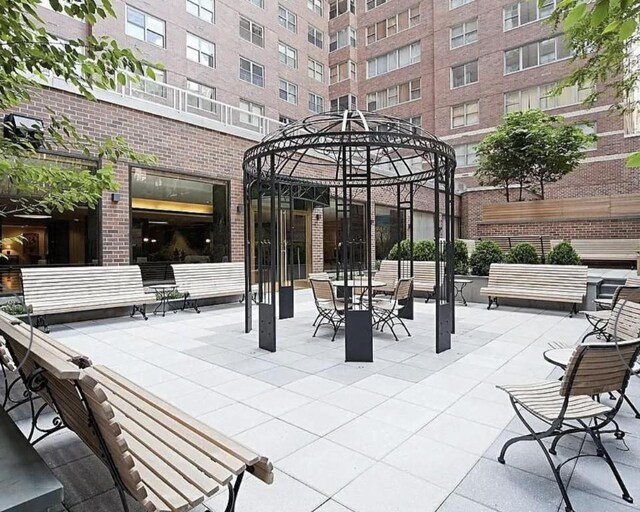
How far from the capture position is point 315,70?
2656 cm

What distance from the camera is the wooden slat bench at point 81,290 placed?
7020mm

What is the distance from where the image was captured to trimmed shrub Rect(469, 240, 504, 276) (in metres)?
10.7

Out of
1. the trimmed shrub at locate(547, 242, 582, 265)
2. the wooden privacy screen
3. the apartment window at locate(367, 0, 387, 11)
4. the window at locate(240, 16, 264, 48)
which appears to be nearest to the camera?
the trimmed shrub at locate(547, 242, 582, 265)

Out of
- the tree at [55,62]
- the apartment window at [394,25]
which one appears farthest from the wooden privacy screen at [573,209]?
the apartment window at [394,25]

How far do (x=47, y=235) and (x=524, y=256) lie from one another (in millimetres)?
11009

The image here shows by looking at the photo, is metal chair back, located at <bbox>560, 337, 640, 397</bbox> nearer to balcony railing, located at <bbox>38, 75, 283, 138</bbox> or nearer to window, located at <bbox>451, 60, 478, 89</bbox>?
balcony railing, located at <bbox>38, 75, 283, 138</bbox>

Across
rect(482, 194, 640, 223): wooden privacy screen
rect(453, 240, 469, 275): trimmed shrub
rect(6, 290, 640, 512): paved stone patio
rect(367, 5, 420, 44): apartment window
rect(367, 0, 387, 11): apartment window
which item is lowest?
rect(6, 290, 640, 512): paved stone patio

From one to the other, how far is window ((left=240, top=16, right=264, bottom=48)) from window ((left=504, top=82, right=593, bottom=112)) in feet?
44.8

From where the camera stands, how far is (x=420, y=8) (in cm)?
2531

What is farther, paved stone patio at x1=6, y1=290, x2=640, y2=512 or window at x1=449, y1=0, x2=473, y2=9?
window at x1=449, y1=0, x2=473, y2=9

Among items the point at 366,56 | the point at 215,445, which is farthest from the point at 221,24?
the point at 215,445

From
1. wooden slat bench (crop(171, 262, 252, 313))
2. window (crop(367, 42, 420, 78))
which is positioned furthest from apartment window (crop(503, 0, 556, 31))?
wooden slat bench (crop(171, 262, 252, 313))

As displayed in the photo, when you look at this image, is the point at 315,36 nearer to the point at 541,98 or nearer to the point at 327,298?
the point at 541,98

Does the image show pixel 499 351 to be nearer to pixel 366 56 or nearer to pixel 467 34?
pixel 467 34
